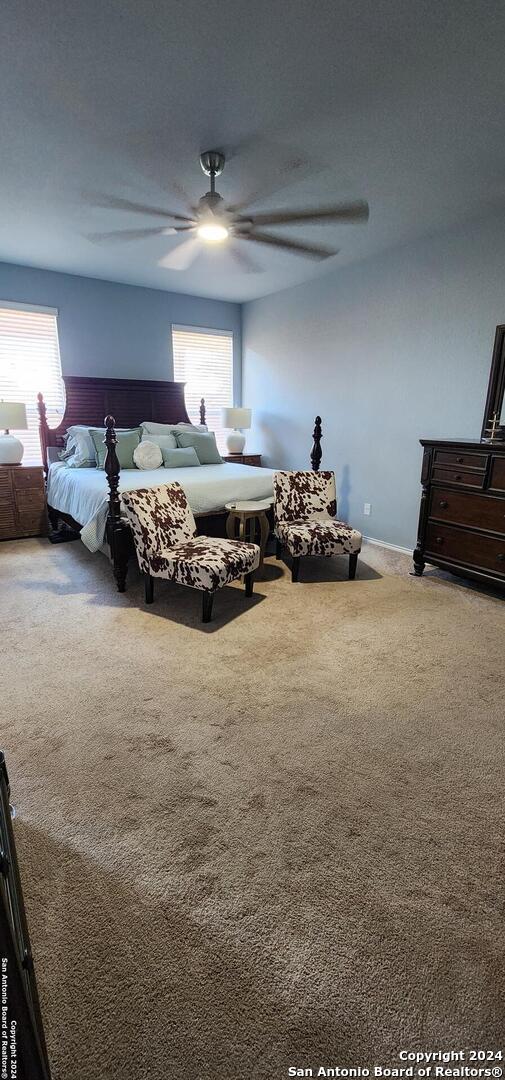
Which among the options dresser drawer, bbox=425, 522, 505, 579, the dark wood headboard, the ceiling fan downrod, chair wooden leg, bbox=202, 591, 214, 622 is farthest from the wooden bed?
the ceiling fan downrod

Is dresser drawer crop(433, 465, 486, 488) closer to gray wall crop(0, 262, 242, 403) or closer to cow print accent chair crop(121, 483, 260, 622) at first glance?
cow print accent chair crop(121, 483, 260, 622)

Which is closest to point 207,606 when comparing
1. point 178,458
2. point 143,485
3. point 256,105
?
point 143,485

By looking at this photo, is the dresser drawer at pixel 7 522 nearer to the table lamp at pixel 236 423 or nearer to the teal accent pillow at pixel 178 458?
the teal accent pillow at pixel 178 458

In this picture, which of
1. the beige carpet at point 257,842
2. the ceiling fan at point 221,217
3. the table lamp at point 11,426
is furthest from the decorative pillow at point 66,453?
the beige carpet at point 257,842

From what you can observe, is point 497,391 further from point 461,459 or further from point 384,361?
point 384,361

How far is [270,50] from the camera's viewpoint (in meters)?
1.91

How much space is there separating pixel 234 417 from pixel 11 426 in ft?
8.30

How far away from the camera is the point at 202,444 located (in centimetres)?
508

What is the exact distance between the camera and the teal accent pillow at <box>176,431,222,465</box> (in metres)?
5.06

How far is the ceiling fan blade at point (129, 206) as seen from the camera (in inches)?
113

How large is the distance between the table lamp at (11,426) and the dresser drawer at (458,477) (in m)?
3.79

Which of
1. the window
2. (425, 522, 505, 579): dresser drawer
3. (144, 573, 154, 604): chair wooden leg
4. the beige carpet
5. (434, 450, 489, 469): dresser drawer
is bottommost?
the beige carpet

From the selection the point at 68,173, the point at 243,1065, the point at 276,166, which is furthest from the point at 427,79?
the point at 243,1065

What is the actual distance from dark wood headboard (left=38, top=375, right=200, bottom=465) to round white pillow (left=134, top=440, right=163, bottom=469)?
109 cm
